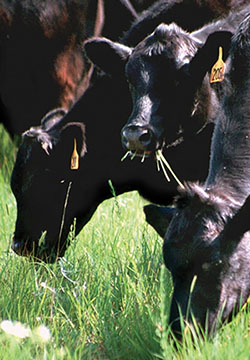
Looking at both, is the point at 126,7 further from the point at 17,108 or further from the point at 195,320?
the point at 195,320

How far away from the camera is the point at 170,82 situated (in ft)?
19.1

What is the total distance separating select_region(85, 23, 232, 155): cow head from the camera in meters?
5.68

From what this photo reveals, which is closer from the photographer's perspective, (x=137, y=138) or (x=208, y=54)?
(x=137, y=138)

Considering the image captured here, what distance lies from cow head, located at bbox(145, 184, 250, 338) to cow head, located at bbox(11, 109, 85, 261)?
8.16 feet

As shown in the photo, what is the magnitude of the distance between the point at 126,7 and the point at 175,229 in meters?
4.50

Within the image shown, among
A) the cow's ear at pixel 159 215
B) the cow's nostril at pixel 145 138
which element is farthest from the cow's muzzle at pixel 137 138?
the cow's ear at pixel 159 215

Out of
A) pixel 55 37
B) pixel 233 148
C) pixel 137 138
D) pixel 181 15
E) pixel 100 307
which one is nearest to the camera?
pixel 233 148

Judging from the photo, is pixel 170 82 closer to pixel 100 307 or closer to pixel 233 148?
pixel 233 148

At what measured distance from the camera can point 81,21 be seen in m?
8.15

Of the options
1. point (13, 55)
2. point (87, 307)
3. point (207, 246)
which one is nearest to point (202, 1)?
point (13, 55)

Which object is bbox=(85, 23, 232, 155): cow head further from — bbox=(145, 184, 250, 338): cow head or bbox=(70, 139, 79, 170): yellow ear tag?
bbox=(145, 184, 250, 338): cow head

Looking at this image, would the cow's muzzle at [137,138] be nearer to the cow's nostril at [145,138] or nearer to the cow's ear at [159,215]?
the cow's nostril at [145,138]

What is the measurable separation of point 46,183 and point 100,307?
6.32ft

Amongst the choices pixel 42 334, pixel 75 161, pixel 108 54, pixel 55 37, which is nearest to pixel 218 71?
pixel 108 54
